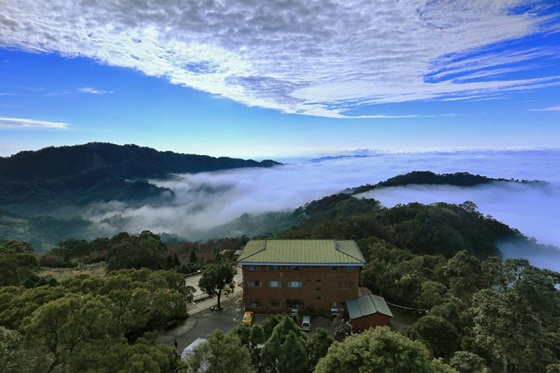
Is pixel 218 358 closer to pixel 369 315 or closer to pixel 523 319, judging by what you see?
pixel 523 319

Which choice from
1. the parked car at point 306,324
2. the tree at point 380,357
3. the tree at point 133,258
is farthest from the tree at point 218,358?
the tree at point 133,258

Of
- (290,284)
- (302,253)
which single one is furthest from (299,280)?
(302,253)

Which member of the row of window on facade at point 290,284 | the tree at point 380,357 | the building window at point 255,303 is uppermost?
the tree at point 380,357

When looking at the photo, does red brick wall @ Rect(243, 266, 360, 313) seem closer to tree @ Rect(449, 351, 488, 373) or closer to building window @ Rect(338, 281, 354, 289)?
building window @ Rect(338, 281, 354, 289)

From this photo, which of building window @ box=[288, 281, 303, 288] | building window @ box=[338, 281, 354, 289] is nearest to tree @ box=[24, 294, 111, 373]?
building window @ box=[288, 281, 303, 288]

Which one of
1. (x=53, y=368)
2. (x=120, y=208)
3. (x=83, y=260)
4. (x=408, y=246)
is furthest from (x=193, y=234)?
(x=53, y=368)

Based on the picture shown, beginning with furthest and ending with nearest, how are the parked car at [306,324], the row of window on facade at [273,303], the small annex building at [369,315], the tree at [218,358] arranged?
the row of window on facade at [273,303] → the parked car at [306,324] → the small annex building at [369,315] → the tree at [218,358]

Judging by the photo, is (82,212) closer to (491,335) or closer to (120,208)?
(120,208)

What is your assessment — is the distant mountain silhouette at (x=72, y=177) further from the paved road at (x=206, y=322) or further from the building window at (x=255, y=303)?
the building window at (x=255, y=303)
